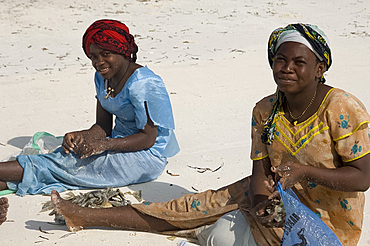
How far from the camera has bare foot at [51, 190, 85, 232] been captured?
12.7ft

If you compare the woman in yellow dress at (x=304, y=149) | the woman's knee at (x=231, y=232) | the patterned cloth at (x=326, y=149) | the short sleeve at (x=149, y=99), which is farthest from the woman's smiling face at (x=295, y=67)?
the short sleeve at (x=149, y=99)

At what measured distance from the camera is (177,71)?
324 inches

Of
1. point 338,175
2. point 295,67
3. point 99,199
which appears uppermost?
point 295,67

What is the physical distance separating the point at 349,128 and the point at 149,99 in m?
2.03

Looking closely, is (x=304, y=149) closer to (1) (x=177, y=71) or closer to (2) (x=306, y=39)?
(2) (x=306, y=39)

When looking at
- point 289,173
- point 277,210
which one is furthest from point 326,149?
point 277,210

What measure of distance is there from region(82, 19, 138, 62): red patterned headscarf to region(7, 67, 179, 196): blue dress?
0.76 feet

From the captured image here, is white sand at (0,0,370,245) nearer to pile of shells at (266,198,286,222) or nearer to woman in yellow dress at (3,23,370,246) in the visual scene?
woman in yellow dress at (3,23,370,246)

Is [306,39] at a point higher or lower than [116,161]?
higher

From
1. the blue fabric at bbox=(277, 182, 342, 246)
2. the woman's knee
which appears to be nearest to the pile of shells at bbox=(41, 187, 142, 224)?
the woman's knee

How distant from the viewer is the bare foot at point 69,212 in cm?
388

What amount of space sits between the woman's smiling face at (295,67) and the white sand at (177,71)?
55.6 inches

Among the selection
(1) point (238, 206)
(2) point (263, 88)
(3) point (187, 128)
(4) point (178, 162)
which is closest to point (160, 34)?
(2) point (263, 88)

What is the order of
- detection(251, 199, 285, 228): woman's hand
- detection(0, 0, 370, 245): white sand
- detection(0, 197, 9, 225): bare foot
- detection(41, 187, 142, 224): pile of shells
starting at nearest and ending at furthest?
1. detection(251, 199, 285, 228): woman's hand
2. detection(0, 197, 9, 225): bare foot
3. detection(41, 187, 142, 224): pile of shells
4. detection(0, 0, 370, 245): white sand
